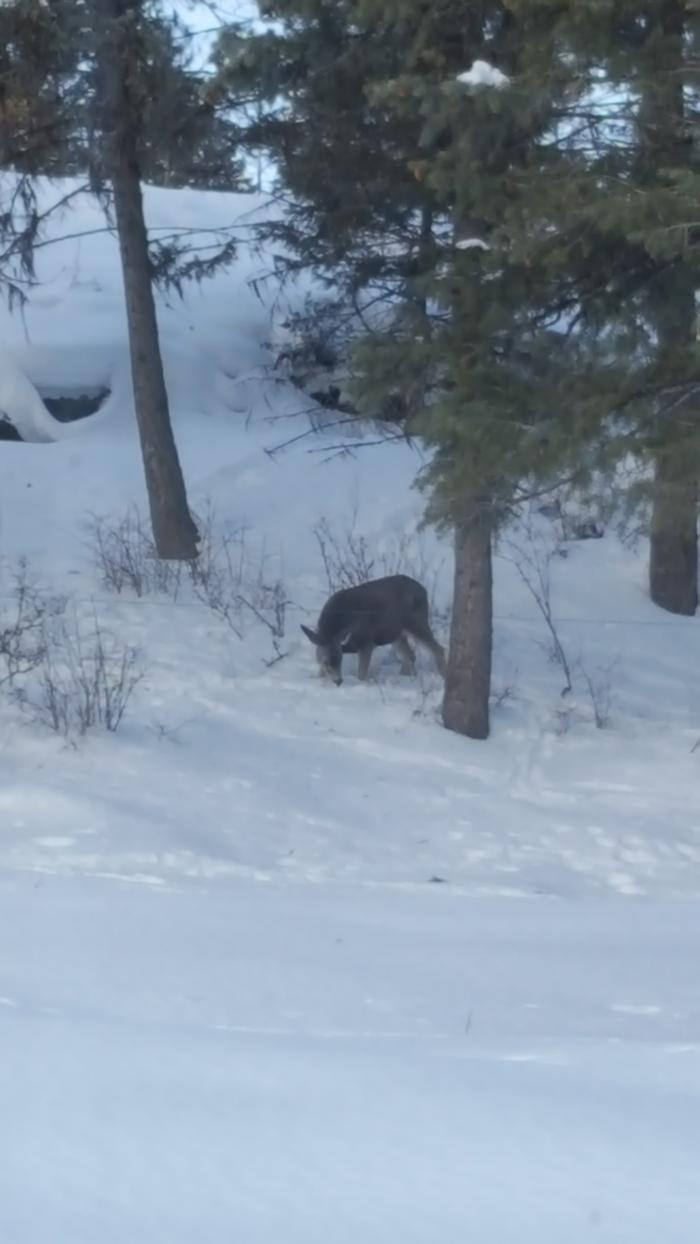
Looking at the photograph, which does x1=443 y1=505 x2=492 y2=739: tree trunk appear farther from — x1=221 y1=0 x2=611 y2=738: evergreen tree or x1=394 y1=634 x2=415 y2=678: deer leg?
x1=394 y1=634 x2=415 y2=678: deer leg

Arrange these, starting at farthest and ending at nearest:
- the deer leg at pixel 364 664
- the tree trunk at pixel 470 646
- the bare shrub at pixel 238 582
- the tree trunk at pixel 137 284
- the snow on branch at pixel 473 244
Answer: the bare shrub at pixel 238 582, the tree trunk at pixel 137 284, the deer leg at pixel 364 664, the tree trunk at pixel 470 646, the snow on branch at pixel 473 244

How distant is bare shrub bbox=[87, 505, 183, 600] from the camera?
16.3 metres

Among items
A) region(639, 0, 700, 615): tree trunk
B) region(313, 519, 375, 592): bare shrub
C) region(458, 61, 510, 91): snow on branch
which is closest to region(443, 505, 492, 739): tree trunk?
region(639, 0, 700, 615): tree trunk

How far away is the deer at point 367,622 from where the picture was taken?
553 inches

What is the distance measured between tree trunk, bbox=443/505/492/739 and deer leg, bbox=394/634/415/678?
120 cm

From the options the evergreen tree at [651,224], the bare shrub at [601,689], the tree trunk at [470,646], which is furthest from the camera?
the bare shrub at [601,689]

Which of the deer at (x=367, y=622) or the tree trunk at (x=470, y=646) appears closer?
the tree trunk at (x=470, y=646)

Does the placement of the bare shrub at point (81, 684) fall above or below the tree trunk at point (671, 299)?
below

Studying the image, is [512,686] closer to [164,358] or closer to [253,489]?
[253,489]

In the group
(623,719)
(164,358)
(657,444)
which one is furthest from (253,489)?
(657,444)

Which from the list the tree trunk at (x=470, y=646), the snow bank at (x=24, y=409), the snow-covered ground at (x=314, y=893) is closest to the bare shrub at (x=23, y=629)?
the snow-covered ground at (x=314, y=893)

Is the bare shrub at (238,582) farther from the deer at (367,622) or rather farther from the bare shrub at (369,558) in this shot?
the deer at (367,622)

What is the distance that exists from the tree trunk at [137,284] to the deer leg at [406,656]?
312 cm

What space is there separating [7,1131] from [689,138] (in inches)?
341
